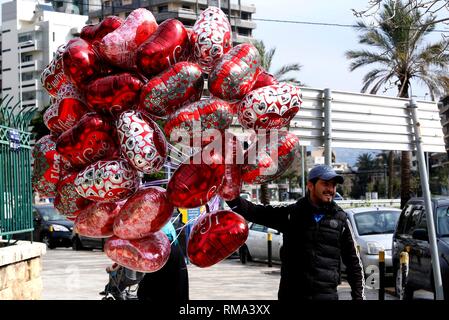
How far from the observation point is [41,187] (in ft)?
16.9

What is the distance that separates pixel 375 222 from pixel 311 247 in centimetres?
1129

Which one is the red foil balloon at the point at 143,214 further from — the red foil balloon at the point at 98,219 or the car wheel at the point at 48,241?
the car wheel at the point at 48,241

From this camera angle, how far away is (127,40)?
4508mm

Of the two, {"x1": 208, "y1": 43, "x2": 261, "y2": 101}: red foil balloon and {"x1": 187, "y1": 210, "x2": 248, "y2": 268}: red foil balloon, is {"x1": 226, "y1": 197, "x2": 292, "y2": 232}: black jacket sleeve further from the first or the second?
{"x1": 208, "y1": 43, "x2": 261, "y2": 101}: red foil balloon

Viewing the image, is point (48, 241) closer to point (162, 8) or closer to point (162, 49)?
Answer: point (162, 49)

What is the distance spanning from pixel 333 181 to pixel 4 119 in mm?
4439

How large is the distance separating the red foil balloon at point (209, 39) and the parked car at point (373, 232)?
9970 millimetres

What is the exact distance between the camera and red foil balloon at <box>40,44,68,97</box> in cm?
496

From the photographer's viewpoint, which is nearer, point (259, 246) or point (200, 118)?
point (200, 118)

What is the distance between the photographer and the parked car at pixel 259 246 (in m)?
19.8

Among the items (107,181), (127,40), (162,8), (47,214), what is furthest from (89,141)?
(162,8)

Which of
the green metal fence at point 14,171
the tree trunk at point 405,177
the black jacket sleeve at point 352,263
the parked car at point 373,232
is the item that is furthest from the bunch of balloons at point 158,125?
the tree trunk at point 405,177

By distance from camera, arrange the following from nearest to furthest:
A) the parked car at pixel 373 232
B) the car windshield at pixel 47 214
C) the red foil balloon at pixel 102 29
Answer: the red foil balloon at pixel 102 29
the parked car at pixel 373 232
the car windshield at pixel 47 214
